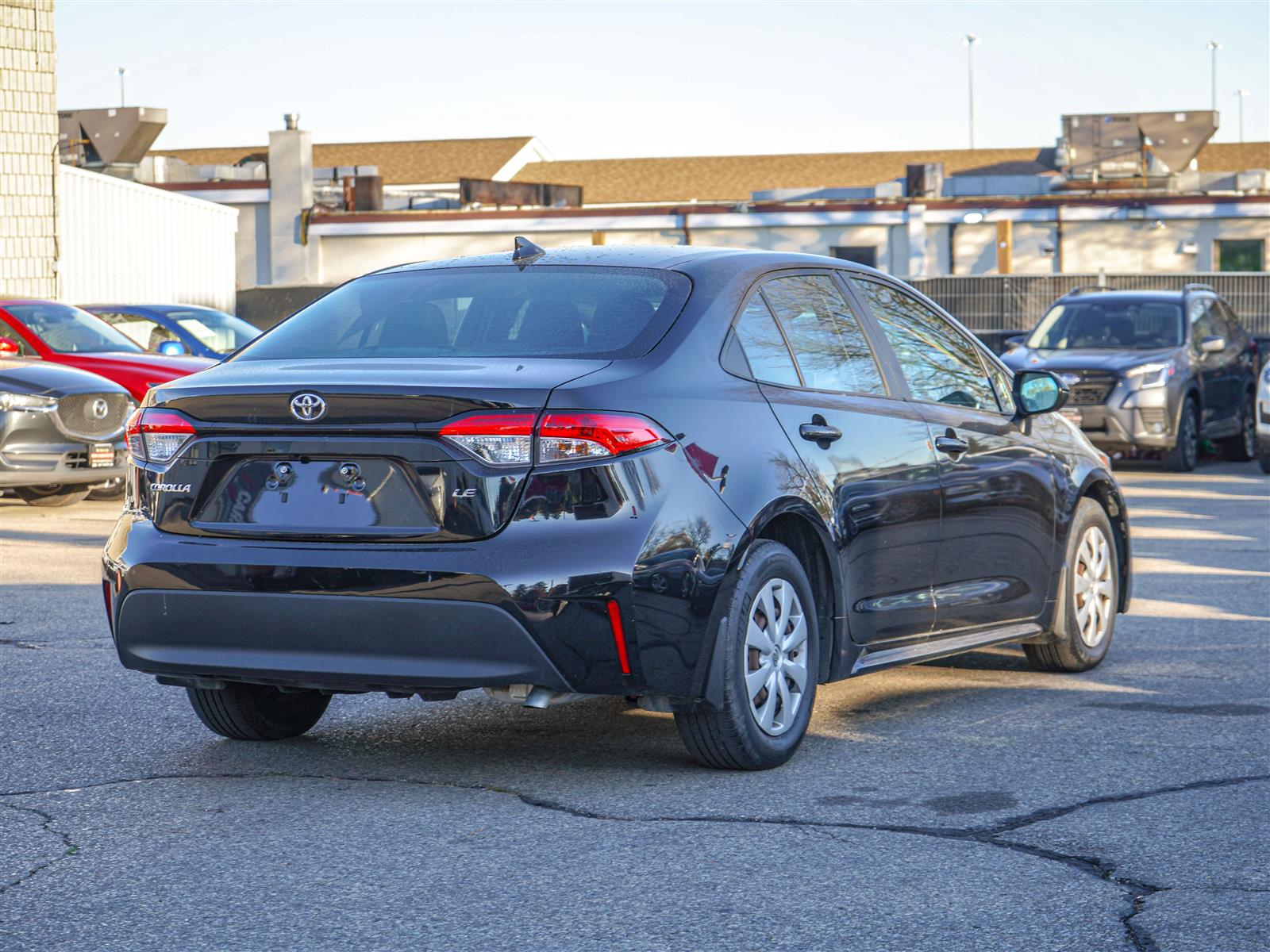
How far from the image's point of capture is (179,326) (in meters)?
19.2

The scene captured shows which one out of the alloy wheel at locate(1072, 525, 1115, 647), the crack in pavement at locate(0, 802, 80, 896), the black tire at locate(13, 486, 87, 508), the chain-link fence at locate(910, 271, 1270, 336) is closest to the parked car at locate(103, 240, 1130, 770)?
A: the crack in pavement at locate(0, 802, 80, 896)

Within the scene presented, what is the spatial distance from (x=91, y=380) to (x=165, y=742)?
27.0 feet

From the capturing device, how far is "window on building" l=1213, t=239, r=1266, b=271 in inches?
1658

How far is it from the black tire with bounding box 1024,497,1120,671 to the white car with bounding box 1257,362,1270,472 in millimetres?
9968

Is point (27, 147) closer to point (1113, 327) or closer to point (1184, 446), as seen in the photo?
point (1113, 327)

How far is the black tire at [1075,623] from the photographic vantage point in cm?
737

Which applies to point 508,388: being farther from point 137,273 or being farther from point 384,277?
point 137,273

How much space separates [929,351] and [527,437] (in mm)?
2318

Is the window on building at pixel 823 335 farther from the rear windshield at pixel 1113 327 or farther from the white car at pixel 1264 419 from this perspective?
the rear windshield at pixel 1113 327

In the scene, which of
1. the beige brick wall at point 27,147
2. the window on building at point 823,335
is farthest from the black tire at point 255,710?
the beige brick wall at point 27,147

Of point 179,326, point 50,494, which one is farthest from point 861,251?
point 50,494

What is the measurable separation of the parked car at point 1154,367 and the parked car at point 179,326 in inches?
319

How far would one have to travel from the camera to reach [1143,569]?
10.9 meters

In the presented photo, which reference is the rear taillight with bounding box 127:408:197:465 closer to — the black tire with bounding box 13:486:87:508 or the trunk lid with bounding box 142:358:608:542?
the trunk lid with bounding box 142:358:608:542
